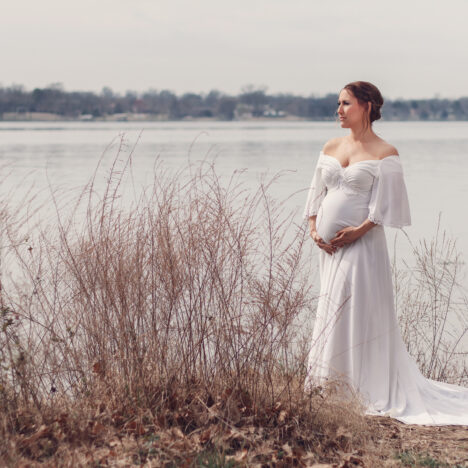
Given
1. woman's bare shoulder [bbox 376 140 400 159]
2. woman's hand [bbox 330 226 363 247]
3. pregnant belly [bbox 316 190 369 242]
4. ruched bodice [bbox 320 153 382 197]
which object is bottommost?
woman's hand [bbox 330 226 363 247]

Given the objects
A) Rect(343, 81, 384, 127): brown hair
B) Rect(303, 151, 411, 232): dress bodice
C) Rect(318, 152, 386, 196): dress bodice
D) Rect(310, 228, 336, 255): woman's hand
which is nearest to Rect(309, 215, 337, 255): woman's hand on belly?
Rect(310, 228, 336, 255): woman's hand

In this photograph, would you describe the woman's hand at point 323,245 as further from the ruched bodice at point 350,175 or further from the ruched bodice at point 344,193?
the ruched bodice at point 350,175

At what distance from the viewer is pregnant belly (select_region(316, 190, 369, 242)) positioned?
5.46m

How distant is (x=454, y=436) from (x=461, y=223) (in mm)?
15305

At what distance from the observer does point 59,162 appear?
37438 mm

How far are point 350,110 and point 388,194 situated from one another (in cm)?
65

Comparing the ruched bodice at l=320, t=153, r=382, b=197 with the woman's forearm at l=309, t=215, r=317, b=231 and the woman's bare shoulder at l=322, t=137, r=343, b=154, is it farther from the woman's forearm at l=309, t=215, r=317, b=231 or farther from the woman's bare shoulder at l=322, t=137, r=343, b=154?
the woman's forearm at l=309, t=215, r=317, b=231

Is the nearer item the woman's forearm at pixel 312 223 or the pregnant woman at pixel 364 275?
the pregnant woman at pixel 364 275

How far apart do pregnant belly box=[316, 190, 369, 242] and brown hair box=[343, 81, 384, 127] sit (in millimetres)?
579

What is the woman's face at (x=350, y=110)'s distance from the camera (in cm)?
536

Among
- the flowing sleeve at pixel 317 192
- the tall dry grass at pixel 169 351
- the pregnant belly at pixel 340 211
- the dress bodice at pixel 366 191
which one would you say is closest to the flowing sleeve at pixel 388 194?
the dress bodice at pixel 366 191

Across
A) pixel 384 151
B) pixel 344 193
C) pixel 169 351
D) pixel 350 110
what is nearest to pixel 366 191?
pixel 344 193

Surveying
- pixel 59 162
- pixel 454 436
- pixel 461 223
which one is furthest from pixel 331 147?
pixel 59 162

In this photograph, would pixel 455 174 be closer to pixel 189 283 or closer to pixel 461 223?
pixel 461 223
